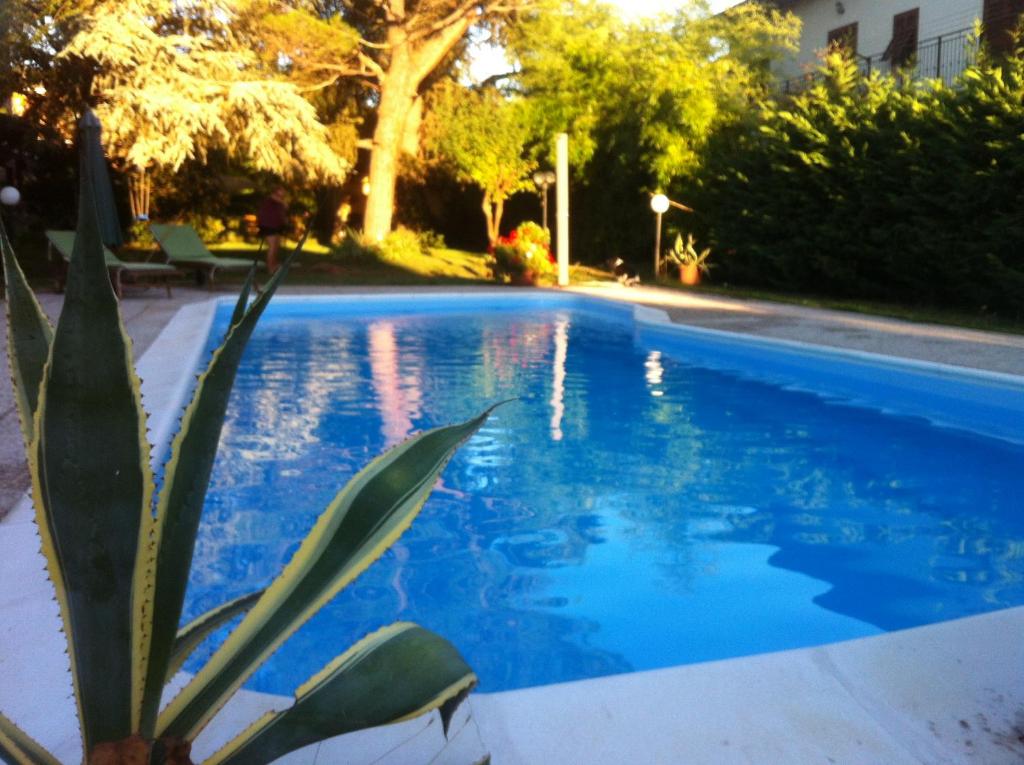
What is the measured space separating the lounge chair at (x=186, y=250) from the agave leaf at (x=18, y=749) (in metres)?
14.2

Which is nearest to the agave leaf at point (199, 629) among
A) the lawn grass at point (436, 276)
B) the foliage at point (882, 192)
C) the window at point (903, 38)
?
the lawn grass at point (436, 276)

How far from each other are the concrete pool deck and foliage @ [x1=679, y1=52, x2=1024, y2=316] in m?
10.2

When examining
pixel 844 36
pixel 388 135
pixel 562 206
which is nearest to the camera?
pixel 562 206

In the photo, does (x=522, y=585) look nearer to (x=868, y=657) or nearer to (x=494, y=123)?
(x=868, y=657)

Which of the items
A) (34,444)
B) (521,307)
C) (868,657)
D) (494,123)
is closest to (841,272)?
(521,307)

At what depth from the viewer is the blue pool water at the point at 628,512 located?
3.98 metres

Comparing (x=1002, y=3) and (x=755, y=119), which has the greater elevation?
(x=1002, y=3)

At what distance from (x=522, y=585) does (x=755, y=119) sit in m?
14.7

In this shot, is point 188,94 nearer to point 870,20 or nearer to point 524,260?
point 524,260

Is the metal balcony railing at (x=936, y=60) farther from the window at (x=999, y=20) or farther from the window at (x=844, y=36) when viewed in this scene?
the window at (x=844, y=36)

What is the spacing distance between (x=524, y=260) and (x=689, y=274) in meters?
3.15

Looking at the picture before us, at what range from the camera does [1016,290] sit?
11594 millimetres

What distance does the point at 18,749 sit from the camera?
1532 millimetres

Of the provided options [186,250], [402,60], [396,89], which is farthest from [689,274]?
[186,250]
